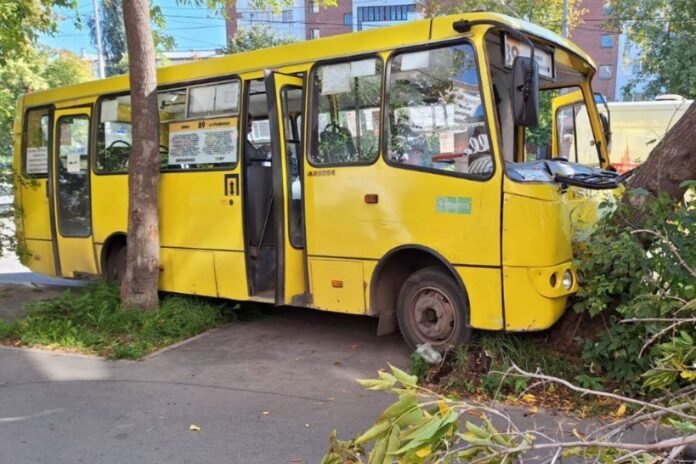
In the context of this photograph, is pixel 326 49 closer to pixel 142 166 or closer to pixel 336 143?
pixel 336 143

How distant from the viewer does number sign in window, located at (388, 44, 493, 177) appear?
15.0ft

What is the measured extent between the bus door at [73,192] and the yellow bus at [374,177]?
28 centimetres

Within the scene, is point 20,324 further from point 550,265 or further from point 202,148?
point 550,265

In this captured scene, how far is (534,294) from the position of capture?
4371mm

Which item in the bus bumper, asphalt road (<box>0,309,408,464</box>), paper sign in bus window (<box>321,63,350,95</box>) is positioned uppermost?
paper sign in bus window (<box>321,63,350,95</box>)

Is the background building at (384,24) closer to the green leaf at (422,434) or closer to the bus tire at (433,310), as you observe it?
the bus tire at (433,310)

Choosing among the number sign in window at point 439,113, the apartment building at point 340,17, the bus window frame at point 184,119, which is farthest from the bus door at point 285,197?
the apartment building at point 340,17

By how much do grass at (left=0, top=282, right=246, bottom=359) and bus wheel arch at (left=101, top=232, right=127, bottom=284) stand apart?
501 mm

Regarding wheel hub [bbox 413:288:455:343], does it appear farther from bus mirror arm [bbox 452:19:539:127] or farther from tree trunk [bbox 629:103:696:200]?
tree trunk [bbox 629:103:696:200]

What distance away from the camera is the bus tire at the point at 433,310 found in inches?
190

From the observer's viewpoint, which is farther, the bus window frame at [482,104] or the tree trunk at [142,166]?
the tree trunk at [142,166]

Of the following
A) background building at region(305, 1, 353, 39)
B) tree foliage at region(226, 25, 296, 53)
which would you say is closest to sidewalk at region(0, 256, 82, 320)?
tree foliage at region(226, 25, 296, 53)

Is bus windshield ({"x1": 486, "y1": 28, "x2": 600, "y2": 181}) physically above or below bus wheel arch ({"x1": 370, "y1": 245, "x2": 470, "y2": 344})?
above

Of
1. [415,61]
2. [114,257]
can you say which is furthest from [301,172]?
[114,257]
